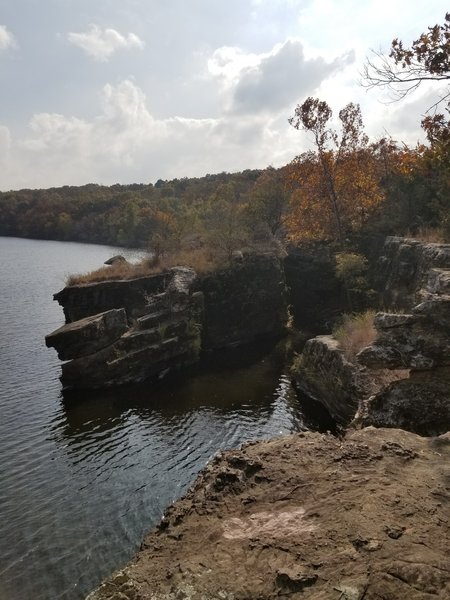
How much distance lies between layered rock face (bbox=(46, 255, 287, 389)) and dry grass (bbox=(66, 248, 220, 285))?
80cm

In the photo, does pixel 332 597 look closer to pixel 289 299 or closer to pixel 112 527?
pixel 112 527

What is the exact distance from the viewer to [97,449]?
1700cm

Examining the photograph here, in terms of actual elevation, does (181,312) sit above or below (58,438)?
above

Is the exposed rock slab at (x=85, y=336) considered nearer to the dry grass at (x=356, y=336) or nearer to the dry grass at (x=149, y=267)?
the dry grass at (x=149, y=267)

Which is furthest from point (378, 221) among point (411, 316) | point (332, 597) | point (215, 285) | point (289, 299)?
point (332, 597)

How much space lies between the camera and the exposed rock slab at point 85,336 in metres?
23.5

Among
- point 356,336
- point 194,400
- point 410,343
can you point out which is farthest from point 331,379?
point 194,400

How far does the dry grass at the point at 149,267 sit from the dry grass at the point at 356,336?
14.4m

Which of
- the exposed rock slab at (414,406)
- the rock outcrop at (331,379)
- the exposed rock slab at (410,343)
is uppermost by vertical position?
the exposed rock slab at (410,343)

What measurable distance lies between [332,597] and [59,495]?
1065 centimetres

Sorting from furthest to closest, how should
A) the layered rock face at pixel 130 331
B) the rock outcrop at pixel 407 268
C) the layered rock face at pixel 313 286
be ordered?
the layered rock face at pixel 313 286
the layered rock face at pixel 130 331
the rock outcrop at pixel 407 268

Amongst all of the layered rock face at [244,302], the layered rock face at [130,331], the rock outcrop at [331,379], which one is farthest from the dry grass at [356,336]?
the layered rock face at [244,302]

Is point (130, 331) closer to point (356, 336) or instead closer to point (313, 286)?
point (356, 336)

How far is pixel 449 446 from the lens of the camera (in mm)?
9953
